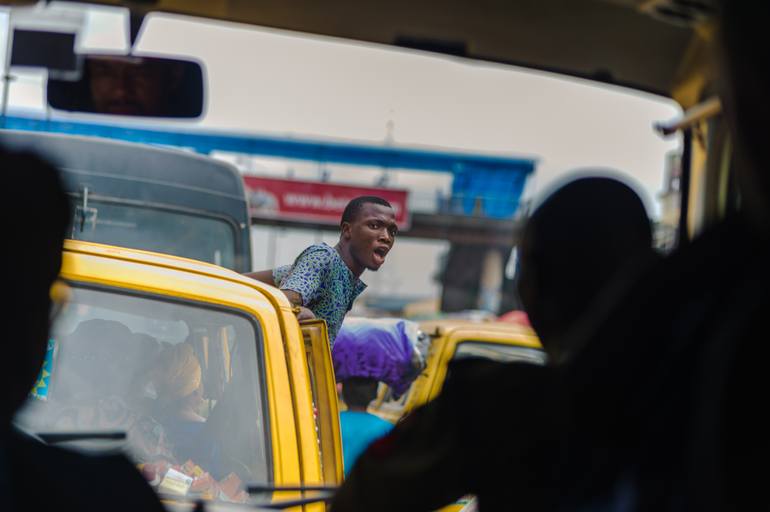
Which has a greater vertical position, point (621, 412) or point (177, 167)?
point (621, 412)

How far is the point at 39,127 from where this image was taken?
7273 mm

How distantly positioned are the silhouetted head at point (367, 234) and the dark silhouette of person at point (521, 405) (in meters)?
1.55

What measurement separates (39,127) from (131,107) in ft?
12.2

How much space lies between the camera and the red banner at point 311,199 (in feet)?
13.6

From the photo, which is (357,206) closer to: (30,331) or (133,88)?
(133,88)

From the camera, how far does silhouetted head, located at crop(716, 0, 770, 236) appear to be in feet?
4.93

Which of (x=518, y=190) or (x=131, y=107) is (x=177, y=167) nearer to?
(x=518, y=190)

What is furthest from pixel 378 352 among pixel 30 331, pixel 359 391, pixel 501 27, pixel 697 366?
pixel 697 366

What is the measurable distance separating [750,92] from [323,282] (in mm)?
2283

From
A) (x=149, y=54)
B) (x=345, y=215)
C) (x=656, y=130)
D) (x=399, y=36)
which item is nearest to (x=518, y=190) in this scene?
(x=345, y=215)

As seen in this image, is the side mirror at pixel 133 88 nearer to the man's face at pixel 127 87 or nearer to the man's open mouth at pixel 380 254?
the man's face at pixel 127 87

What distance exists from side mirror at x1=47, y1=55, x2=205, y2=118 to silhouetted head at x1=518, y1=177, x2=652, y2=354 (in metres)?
1.79

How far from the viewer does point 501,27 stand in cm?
229

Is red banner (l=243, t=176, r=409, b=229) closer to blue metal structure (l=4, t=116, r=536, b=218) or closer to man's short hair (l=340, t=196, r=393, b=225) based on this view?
man's short hair (l=340, t=196, r=393, b=225)
